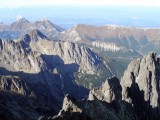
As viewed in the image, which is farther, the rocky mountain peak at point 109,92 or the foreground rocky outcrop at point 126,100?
the rocky mountain peak at point 109,92

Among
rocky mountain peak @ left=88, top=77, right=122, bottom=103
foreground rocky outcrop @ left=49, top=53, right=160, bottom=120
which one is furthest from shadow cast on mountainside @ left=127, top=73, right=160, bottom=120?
rocky mountain peak @ left=88, top=77, right=122, bottom=103

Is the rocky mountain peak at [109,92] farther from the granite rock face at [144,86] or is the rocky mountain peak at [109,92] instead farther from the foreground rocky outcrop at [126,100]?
the granite rock face at [144,86]

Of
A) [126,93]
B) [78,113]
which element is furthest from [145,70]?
[78,113]

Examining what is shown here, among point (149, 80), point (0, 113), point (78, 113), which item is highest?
point (78, 113)

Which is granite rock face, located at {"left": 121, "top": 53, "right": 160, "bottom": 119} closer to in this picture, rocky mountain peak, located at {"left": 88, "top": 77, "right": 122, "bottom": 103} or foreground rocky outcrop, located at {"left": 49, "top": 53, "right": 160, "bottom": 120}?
foreground rocky outcrop, located at {"left": 49, "top": 53, "right": 160, "bottom": 120}

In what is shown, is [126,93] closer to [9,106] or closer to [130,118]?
[130,118]

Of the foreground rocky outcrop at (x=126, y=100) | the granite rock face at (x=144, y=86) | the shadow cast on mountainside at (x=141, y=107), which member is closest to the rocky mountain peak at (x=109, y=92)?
the foreground rocky outcrop at (x=126, y=100)

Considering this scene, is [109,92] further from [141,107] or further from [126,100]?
[141,107]

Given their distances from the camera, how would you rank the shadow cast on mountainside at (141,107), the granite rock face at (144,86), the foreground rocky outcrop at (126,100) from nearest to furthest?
the foreground rocky outcrop at (126,100), the shadow cast on mountainside at (141,107), the granite rock face at (144,86)
